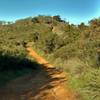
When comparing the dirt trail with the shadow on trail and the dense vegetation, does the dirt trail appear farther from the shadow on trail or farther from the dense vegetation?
the dense vegetation

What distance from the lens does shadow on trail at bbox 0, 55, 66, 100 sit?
37.2 feet

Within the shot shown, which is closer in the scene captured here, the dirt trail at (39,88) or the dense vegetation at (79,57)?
the dense vegetation at (79,57)

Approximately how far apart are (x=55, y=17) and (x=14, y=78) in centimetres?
4861

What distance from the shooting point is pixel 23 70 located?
15.8 meters

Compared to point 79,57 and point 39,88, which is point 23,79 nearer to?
point 39,88

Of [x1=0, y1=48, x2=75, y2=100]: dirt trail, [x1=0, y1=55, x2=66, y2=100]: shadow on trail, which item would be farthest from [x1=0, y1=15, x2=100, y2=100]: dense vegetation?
[x1=0, y1=48, x2=75, y2=100]: dirt trail

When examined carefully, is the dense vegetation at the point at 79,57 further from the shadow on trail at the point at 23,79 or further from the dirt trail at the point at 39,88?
the dirt trail at the point at 39,88

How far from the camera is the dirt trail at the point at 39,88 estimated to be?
10867mm

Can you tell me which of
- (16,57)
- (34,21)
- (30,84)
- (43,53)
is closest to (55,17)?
(34,21)

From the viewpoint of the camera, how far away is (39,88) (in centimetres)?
1220

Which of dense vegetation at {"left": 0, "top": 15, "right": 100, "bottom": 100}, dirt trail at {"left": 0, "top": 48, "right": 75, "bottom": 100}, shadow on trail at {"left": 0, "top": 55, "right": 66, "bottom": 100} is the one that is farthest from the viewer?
shadow on trail at {"left": 0, "top": 55, "right": 66, "bottom": 100}

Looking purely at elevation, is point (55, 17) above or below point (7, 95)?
above

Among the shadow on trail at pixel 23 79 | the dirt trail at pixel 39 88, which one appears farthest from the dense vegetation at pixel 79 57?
the dirt trail at pixel 39 88

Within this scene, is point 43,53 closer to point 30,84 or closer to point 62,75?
point 62,75
